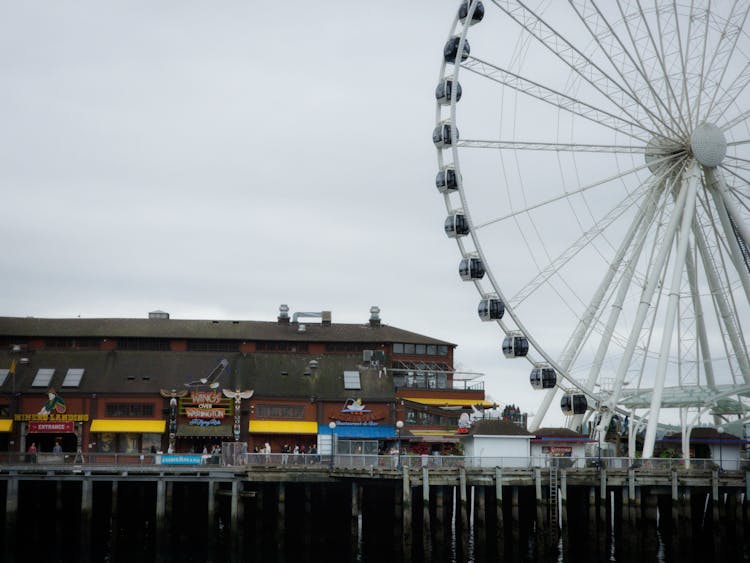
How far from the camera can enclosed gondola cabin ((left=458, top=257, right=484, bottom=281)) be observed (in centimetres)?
6069

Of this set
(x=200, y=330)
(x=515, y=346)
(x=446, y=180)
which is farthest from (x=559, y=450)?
(x=200, y=330)

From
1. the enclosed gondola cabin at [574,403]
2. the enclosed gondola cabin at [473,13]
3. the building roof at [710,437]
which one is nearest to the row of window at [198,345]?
the enclosed gondola cabin at [574,403]

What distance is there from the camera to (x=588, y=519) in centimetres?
6225

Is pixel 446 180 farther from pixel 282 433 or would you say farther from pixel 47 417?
pixel 47 417

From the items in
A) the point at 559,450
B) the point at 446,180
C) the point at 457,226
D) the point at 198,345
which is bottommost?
the point at 559,450

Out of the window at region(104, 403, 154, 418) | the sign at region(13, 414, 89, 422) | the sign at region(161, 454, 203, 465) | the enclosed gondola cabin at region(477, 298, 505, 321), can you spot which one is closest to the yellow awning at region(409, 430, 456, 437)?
the enclosed gondola cabin at region(477, 298, 505, 321)

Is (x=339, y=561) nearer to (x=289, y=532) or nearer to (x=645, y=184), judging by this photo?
(x=289, y=532)

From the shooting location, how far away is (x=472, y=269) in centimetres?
6066

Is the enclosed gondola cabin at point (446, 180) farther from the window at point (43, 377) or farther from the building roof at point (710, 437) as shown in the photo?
the window at point (43, 377)

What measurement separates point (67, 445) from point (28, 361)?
7123 mm

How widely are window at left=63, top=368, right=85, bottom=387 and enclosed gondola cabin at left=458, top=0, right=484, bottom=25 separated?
117 feet

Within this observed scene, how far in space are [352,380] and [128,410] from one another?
50.2 feet

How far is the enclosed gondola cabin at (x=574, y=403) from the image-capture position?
60.2 meters

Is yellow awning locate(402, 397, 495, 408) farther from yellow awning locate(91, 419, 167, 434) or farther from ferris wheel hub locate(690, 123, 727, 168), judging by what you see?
ferris wheel hub locate(690, 123, 727, 168)
